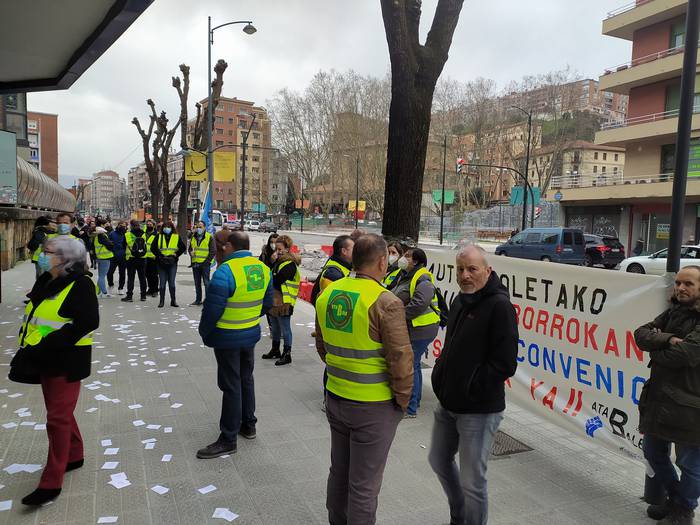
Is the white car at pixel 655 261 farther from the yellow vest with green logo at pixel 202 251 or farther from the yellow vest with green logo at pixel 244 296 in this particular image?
the yellow vest with green logo at pixel 244 296

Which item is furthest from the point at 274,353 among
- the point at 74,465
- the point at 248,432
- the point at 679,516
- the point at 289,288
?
the point at 679,516

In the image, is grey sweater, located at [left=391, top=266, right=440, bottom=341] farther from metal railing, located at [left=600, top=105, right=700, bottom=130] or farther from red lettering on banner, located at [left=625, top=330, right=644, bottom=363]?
metal railing, located at [left=600, top=105, right=700, bottom=130]

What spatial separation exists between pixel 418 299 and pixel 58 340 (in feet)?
8.83

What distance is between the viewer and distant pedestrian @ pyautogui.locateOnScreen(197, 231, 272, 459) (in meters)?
3.82

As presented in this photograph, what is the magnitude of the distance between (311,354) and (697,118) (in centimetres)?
2995

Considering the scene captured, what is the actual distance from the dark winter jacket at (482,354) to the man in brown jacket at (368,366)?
1.15 feet

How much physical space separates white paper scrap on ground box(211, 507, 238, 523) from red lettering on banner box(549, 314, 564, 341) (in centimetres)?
283

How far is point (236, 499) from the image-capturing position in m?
3.37

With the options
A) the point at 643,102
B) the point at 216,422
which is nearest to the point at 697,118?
the point at 643,102

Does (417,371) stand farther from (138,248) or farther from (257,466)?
(138,248)

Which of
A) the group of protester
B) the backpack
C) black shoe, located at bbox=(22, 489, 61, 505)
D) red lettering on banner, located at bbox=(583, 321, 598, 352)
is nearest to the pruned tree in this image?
red lettering on banner, located at bbox=(583, 321, 598, 352)

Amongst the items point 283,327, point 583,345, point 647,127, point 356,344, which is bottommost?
point 283,327

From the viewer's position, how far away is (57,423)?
3.29m

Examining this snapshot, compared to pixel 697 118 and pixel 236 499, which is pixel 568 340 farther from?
pixel 697 118
